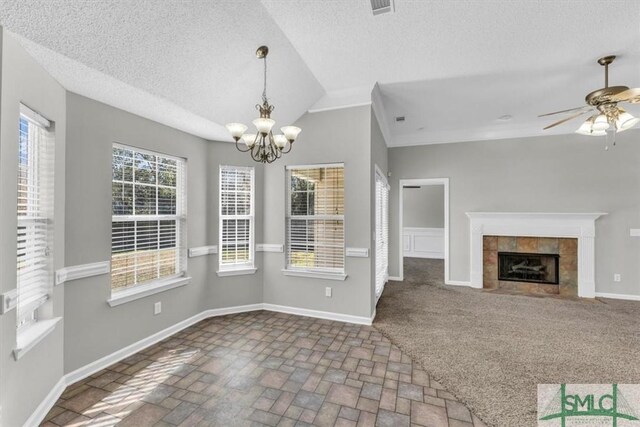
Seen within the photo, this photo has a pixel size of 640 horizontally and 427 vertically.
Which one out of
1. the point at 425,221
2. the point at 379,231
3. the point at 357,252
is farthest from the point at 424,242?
the point at 357,252

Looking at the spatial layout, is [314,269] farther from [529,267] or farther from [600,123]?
[529,267]

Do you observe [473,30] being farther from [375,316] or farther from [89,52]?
[375,316]

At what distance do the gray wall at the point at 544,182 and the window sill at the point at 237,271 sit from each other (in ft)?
10.6

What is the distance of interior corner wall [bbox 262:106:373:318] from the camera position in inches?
141

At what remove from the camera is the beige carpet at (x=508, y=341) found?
7.40 ft

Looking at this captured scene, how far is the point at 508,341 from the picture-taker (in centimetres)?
312

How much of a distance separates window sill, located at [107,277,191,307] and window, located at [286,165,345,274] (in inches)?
57.3

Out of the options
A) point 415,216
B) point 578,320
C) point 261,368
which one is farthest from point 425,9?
point 415,216

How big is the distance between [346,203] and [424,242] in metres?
6.10

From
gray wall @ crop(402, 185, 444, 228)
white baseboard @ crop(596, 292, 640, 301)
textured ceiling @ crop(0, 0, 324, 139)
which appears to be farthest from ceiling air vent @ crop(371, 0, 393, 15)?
gray wall @ crop(402, 185, 444, 228)

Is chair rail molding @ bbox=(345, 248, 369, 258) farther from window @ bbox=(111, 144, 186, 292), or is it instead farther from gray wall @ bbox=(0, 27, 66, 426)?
gray wall @ bbox=(0, 27, 66, 426)

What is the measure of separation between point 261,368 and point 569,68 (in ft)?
15.5

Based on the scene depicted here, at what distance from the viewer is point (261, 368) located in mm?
2570

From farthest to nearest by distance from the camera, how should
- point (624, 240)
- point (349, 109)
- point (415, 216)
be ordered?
1. point (415, 216)
2. point (624, 240)
3. point (349, 109)
